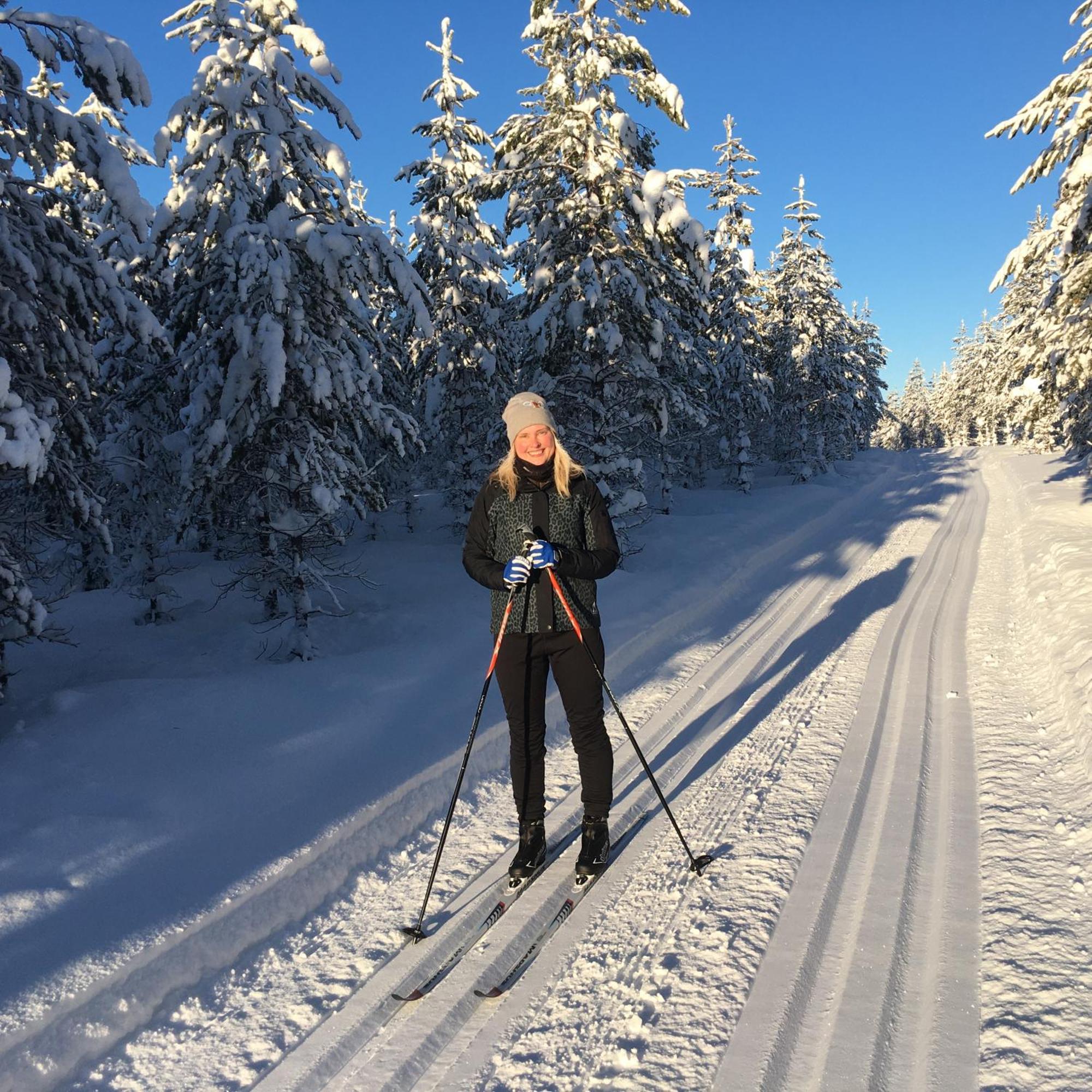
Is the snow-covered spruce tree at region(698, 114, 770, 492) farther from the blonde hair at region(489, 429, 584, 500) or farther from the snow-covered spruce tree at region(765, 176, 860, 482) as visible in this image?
the blonde hair at region(489, 429, 584, 500)

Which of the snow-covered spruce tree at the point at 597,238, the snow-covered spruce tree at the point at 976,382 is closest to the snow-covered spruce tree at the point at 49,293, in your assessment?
the snow-covered spruce tree at the point at 597,238

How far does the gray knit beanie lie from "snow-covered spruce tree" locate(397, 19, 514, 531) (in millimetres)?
13309

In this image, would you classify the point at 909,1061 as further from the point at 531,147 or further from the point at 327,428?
the point at 531,147

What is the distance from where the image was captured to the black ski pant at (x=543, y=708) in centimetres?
396

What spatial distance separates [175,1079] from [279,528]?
7.68 metres

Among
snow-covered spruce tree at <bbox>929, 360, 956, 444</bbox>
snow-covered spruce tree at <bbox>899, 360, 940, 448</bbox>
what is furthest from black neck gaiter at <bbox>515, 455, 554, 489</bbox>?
snow-covered spruce tree at <bbox>899, 360, 940, 448</bbox>

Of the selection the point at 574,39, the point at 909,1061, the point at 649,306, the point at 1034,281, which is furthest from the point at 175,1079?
the point at 1034,281

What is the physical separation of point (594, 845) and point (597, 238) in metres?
12.7

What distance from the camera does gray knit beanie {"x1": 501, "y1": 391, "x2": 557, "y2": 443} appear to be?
12.4 feet

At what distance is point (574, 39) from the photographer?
12.9 m

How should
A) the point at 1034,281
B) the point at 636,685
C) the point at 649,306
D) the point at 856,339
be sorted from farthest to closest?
1. the point at 856,339
2. the point at 1034,281
3. the point at 649,306
4. the point at 636,685

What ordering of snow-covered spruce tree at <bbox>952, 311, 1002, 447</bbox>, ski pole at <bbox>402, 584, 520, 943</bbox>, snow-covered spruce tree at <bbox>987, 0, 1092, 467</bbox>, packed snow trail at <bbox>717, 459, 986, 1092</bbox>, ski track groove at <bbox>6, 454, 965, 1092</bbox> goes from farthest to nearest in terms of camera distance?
snow-covered spruce tree at <bbox>952, 311, 1002, 447</bbox>
snow-covered spruce tree at <bbox>987, 0, 1092, 467</bbox>
ski pole at <bbox>402, 584, 520, 943</bbox>
ski track groove at <bbox>6, 454, 965, 1092</bbox>
packed snow trail at <bbox>717, 459, 986, 1092</bbox>

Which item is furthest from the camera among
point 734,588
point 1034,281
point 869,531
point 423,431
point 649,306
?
point 1034,281

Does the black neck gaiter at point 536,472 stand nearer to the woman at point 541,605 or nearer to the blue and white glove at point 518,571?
the woman at point 541,605
